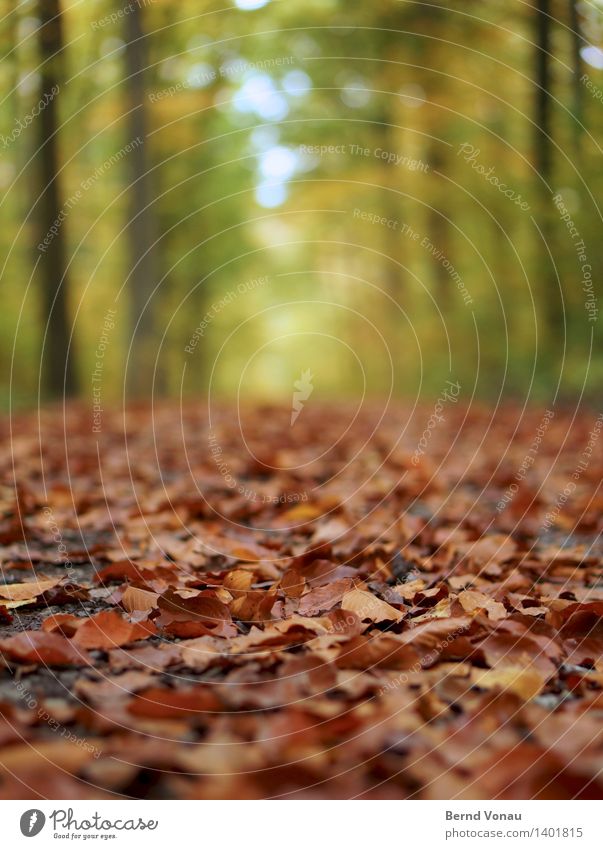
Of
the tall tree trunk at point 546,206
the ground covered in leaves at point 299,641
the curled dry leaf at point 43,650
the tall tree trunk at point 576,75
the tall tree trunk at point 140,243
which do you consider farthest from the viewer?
the tall tree trunk at point 140,243

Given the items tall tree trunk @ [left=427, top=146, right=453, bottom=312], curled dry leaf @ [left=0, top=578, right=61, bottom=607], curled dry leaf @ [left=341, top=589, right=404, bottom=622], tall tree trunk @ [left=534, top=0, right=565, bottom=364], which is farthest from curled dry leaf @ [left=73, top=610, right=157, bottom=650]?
tall tree trunk @ [left=427, top=146, right=453, bottom=312]

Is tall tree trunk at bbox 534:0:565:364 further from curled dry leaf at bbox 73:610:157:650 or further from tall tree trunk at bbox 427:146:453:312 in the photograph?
curled dry leaf at bbox 73:610:157:650

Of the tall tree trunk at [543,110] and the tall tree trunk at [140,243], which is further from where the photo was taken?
the tall tree trunk at [140,243]

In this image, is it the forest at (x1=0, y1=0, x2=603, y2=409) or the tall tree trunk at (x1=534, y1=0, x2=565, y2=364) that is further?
the tall tree trunk at (x1=534, y1=0, x2=565, y2=364)

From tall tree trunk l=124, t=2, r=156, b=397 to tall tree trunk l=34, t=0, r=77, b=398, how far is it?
76 centimetres

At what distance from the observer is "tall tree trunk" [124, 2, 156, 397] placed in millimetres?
8336

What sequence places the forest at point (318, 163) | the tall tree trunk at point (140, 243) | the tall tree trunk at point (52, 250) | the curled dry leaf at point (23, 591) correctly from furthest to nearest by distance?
the tall tree trunk at point (52, 250) < the tall tree trunk at point (140, 243) < the forest at point (318, 163) < the curled dry leaf at point (23, 591)

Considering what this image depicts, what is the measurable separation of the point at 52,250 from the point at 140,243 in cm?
103

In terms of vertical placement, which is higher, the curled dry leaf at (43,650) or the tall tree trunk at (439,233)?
the tall tree trunk at (439,233)

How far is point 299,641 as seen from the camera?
179 centimetres

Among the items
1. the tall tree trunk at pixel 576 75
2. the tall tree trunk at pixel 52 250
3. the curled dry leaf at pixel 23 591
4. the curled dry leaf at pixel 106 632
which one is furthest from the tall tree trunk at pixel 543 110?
the curled dry leaf at pixel 106 632

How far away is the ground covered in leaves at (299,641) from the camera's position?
1388 mm

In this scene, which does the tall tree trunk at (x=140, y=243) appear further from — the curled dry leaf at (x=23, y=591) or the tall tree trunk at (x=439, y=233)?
the curled dry leaf at (x=23, y=591)

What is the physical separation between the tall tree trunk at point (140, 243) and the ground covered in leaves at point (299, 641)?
5.12 meters
